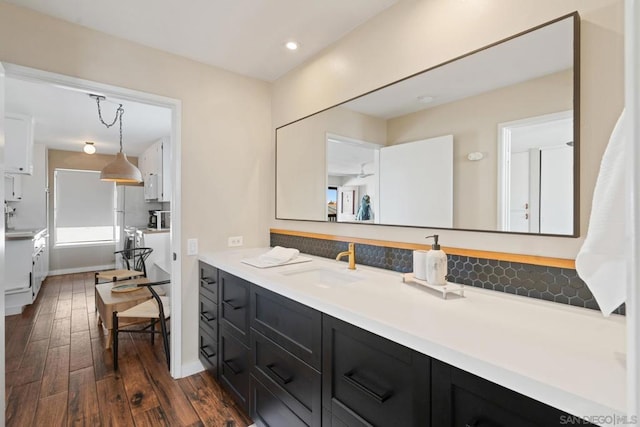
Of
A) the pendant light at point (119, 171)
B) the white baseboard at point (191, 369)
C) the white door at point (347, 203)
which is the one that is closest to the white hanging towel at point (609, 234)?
the white door at point (347, 203)

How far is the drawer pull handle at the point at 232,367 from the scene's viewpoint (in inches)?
73.7

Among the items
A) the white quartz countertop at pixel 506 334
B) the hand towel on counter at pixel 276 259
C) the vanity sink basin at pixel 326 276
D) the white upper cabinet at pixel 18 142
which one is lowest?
the vanity sink basin at pixel 326 276

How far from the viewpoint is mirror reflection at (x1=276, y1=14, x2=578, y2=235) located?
45.6 inches

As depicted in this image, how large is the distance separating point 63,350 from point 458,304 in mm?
3380

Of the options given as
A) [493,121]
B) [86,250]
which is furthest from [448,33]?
[86,250]

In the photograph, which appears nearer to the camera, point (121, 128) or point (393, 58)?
point (393, 58)

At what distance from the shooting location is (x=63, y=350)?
8.98 ft

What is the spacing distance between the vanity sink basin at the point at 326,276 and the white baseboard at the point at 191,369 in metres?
1.27

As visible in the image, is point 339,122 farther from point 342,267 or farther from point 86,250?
point 86,250

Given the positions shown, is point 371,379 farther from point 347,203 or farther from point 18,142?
point 18,142

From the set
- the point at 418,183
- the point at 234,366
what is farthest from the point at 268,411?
the point at 418,183

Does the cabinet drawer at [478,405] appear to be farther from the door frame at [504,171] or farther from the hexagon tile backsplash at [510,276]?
the door frame at [504,171]

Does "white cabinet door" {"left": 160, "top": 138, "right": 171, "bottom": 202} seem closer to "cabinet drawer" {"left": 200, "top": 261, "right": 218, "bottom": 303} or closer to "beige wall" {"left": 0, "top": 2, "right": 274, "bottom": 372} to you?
"beige wall" {"left": 0, "top": 2, "right": 274, "bottom": 372}

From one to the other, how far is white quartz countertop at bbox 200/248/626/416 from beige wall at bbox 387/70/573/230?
37 centimetres
